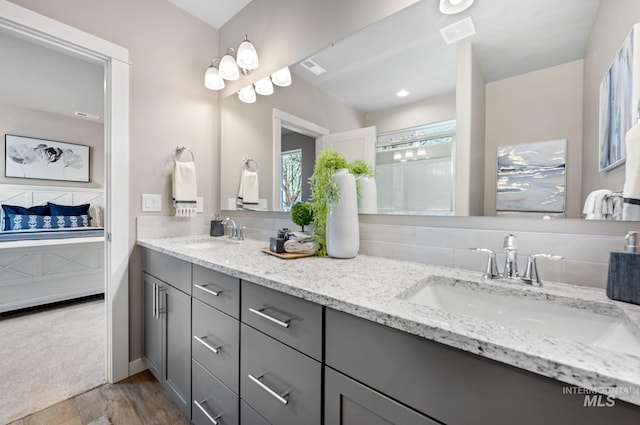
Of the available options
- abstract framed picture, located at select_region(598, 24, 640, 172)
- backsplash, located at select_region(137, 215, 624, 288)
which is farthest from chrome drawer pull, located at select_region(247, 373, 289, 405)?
abstract framed picture, located at select_region(598, 24, 640, 172)

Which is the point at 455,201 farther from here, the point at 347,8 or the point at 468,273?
the point at 347,8

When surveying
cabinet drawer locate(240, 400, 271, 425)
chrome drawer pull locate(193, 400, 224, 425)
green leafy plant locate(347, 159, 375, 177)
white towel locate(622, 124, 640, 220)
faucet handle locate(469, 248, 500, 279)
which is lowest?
chrome drawer pull locate(193, 400, 224, 425)

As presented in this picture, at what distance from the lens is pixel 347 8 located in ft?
4.62

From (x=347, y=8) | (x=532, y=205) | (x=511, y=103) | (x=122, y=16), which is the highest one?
(x=122, y=16)

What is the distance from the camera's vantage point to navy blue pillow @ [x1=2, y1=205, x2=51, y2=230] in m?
3.43

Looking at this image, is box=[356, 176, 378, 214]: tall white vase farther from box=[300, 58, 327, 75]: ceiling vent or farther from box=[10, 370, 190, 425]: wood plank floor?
box=[10, 370, 190, 425]: wood plank floor

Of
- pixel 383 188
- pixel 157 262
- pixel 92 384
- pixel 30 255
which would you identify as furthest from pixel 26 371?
pixel 383 188

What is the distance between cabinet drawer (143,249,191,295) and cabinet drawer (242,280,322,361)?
52 cm

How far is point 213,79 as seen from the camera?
2049 millimetres

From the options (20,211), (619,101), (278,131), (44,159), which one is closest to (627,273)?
(619,101)

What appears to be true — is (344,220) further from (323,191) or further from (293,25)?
(293,25)

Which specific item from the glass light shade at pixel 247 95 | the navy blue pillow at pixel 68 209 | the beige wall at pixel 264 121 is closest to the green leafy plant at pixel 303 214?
the beige wall at pixel 264 121

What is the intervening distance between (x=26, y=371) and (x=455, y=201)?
2864 millimetres

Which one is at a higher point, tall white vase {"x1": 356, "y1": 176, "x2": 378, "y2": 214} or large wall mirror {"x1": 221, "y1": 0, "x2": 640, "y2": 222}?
large wall mirror {"x1": 221, "y1": 0, "x2": 640, "y2": 222}
